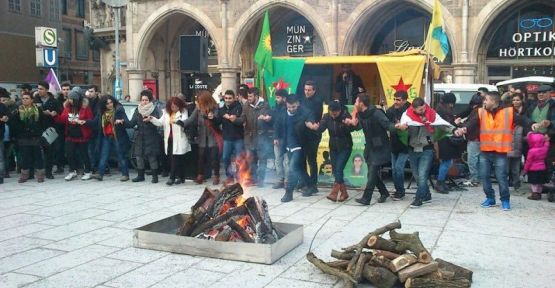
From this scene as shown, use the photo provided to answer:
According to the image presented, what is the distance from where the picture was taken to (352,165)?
927 centimetres

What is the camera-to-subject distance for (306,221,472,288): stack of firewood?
4.51 meters

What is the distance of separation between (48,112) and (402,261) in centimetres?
845

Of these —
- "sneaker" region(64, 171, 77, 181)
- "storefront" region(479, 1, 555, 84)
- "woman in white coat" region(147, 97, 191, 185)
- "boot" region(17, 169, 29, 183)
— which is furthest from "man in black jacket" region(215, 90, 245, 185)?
"storefront" region(479, 1, 555, 84)

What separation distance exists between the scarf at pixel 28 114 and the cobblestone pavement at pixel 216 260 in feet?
4.78

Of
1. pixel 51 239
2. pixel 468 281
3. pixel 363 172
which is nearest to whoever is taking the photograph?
pixel 468 281

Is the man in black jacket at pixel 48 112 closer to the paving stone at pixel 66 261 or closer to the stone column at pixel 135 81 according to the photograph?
the paving stone at pixel 66 261

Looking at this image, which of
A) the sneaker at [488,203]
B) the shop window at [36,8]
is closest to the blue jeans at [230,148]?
the sneaker at [488,203]

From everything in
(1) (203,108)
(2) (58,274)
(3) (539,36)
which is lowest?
(2) (58,274)

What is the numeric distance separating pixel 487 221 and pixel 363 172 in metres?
2.60

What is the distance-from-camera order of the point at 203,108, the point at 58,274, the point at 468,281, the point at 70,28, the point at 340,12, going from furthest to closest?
1. the point at 70,28
2. the point at 340,12
3. the point at 203,108
4. the point at 58,274
5. the point at 468,281

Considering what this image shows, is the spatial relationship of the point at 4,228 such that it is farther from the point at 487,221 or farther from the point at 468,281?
the point at 487,221

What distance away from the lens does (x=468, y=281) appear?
4.56m

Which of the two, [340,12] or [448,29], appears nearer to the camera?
[448,29]

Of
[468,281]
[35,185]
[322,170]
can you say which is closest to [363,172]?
[322,170]
